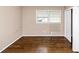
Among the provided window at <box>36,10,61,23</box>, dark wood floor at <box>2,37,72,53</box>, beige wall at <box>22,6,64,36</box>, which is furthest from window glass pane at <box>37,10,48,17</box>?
dark wood floor at <box>2,37,72,53</box>

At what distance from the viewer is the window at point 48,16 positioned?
9438 millimetres

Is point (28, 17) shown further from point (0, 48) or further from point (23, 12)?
point (0, 48)

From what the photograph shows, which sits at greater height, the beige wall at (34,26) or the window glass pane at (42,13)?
the window glass pane at (42,13)

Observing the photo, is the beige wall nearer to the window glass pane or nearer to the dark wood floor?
the window glass pane

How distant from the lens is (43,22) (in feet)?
31.0

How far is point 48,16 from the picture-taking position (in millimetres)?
9492

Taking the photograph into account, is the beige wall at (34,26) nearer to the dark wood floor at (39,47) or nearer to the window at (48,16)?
the window at (48,16)

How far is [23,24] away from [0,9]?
4619 millimetres

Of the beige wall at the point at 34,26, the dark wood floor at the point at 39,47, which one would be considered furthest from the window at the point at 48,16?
the dark wood floor at the point at 39,47

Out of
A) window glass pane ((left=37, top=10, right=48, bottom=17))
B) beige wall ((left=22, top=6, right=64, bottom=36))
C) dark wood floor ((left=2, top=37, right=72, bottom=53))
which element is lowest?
dark wood floor ((left=2, top=37, right=72, bottom=53))

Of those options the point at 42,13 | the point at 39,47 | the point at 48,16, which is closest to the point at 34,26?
the point at 42,13

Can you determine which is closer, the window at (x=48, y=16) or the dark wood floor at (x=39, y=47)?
the dark wood floor at (x=39, y=47)

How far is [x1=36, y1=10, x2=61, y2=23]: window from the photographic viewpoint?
31.0 ft
